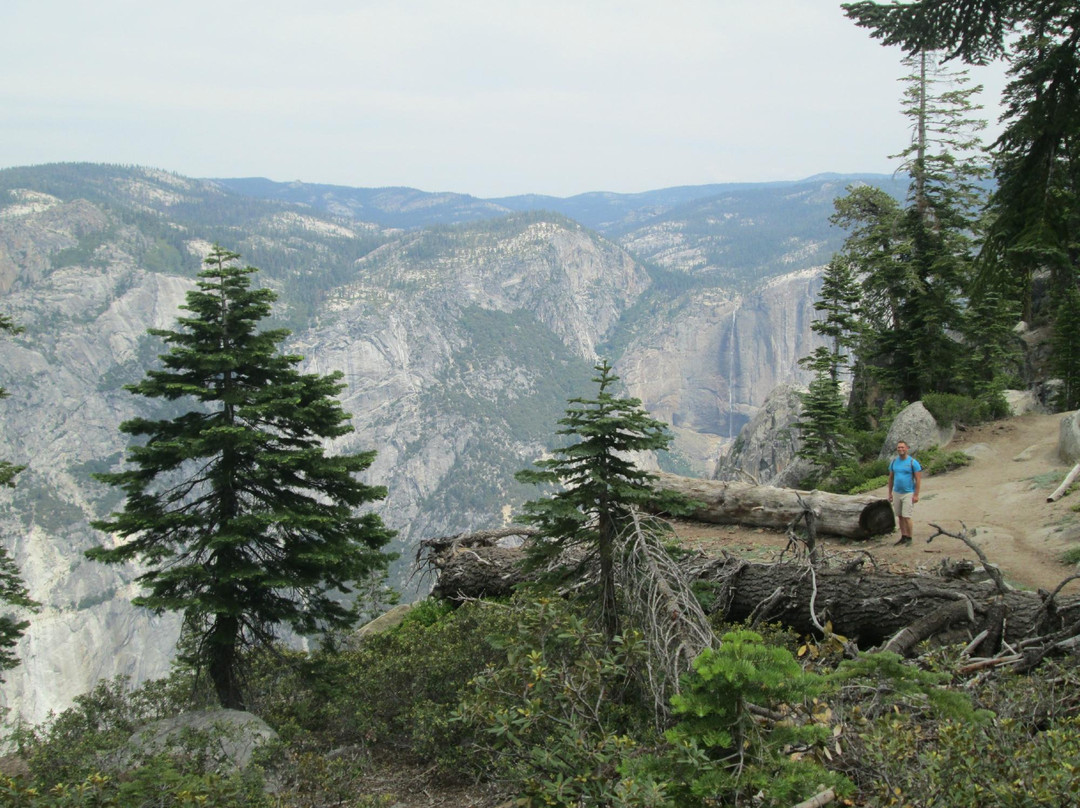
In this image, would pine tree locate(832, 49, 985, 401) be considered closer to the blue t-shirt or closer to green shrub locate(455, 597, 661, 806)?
the blue t-shirt

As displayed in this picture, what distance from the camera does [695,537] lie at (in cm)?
1303

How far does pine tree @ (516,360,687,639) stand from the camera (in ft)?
21.1

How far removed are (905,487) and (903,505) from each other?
0.92 ft

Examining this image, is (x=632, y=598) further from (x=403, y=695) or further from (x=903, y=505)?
(x=903, y=505)

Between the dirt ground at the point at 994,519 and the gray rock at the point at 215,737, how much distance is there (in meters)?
6.19

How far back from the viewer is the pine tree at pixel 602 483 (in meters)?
6.45

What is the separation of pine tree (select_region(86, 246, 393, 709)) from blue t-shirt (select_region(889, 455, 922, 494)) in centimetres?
824

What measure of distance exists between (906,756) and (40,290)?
214m

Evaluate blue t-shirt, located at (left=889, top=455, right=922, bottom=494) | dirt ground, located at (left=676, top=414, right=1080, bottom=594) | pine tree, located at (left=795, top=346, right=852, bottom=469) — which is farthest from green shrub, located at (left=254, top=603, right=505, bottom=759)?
pine tree, located at (left=795, top=346, right=852, bottom=469)

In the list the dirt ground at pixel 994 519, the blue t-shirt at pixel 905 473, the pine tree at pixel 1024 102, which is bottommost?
the dirt ground at pixel 994 519

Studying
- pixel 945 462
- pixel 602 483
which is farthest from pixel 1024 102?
pixel 945 462

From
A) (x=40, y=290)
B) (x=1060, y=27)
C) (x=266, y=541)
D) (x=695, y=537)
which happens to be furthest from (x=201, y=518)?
(x=40, y=290)

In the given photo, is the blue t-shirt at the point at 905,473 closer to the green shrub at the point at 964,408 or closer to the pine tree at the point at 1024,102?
the pine tree at the point at 1024,102

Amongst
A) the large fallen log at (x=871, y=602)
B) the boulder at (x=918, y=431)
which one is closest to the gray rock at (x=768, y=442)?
the boulder at (x=918, y=431)
